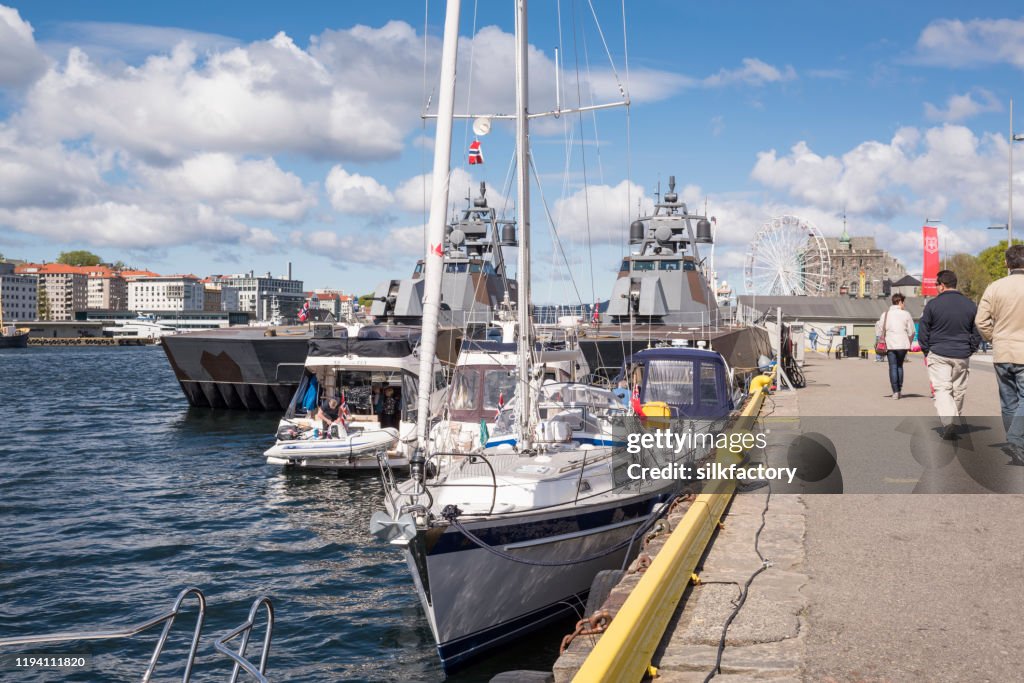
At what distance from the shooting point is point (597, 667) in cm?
420

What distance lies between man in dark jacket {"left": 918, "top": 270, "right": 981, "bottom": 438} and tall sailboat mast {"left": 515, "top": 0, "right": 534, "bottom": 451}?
16.5 feet

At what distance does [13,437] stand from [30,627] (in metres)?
23.7

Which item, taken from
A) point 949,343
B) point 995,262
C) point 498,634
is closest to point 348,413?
point 498,634

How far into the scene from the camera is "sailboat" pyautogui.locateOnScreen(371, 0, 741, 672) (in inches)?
372

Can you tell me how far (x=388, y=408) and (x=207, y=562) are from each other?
10754 millimetres

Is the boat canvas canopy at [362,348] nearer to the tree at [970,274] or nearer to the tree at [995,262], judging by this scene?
the tree at [970,274]

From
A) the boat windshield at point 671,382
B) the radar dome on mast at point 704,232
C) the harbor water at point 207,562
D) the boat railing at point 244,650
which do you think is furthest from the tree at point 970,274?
the boat railing at point 244,650

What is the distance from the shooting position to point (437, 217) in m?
11.6

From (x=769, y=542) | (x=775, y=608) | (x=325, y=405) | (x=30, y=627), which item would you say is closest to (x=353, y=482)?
(x=325, y=405)

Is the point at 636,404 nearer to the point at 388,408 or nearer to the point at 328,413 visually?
the point at 328,413

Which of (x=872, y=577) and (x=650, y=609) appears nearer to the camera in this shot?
(x=650, y=609)

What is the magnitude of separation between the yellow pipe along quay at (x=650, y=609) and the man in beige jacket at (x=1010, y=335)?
146 inches

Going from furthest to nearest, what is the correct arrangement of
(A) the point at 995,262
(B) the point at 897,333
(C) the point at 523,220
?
(A) the point at 995,262
(B) the point at 897,333
(C) the point at 523,220

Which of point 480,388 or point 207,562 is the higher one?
point 480,388
